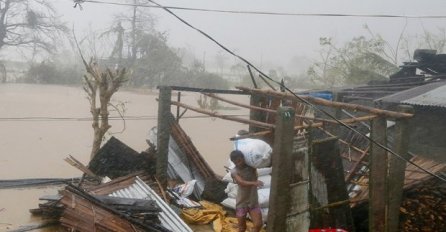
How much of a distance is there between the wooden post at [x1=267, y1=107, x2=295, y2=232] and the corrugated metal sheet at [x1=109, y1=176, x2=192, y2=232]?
5.45 ft

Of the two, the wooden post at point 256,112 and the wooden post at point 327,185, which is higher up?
the wooden post at point 256,112

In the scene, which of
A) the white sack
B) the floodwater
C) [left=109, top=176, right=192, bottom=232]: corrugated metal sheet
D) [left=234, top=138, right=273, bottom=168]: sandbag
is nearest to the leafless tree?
the floodwater

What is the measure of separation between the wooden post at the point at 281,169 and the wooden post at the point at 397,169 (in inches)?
59.3

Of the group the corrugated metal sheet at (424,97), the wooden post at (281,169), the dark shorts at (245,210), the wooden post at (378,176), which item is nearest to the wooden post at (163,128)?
the dark shorts at (245,210)

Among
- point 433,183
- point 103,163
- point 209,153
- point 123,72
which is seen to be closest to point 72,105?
point 209,153

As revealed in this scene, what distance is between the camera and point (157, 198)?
6129 millimetres

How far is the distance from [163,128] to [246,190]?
73.9 inches

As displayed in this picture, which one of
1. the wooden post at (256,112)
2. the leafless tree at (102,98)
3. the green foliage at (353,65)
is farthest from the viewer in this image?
the green foliage at (353,65)

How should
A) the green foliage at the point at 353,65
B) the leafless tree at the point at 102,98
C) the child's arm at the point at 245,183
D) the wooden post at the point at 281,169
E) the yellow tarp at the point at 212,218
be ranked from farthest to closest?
the green foliage at the point at 353,65 → the leafless tree at the point at 102,98 → the yellow tarp at the point at 212,218 → the child's arm at the point at 245,183 → the wooden post at the point at 281,169

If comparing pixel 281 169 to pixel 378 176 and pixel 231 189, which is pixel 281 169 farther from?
pixel 231 189

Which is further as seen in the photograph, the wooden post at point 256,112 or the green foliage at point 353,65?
the green foliage at point 353,65

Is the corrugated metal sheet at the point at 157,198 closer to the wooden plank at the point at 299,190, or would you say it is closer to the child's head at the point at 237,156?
the child's head at the point at 237,156

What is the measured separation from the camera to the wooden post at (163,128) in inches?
259

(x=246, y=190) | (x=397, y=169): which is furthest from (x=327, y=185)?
(x=246, y=190)
